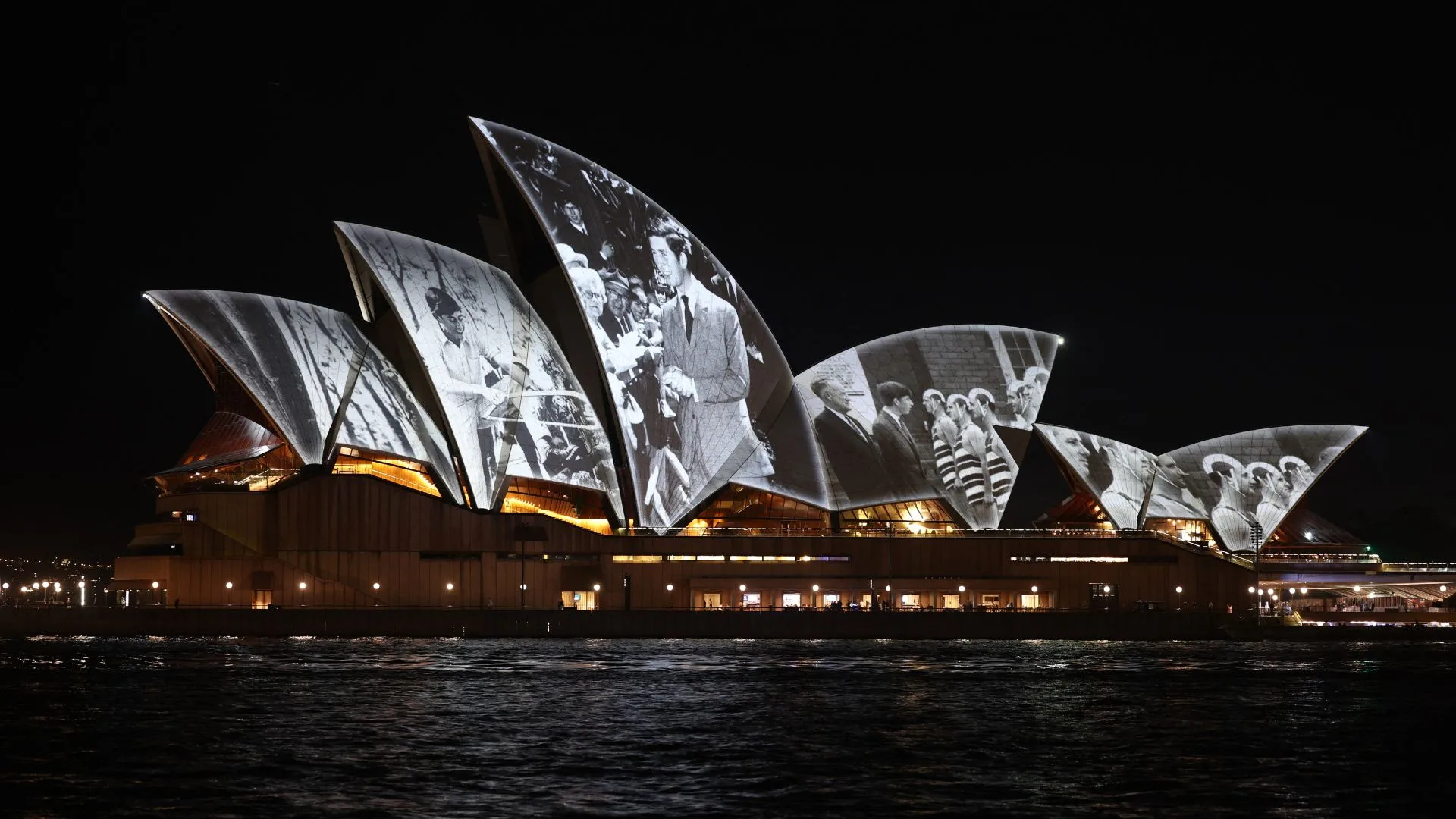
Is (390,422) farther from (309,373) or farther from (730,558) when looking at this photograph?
(730,558)

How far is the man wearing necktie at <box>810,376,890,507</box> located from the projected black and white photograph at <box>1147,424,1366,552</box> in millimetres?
16996

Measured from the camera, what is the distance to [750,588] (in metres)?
69.8

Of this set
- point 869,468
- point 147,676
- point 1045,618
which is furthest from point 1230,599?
point 147,676

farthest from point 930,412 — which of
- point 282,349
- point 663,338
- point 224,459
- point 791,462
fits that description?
point 224,459

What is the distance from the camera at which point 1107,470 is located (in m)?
79.2

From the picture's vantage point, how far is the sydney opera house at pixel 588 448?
62.7 m

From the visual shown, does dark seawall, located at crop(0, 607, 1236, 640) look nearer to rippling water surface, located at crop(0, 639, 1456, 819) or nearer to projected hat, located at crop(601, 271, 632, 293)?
rippling water surface, located at crop(0, 639, 1456, 819)

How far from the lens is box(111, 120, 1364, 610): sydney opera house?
62.7m

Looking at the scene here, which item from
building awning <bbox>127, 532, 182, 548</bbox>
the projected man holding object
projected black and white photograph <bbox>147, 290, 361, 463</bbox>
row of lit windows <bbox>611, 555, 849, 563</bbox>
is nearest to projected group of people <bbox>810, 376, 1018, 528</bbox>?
row of lit windows <bbox>611, 555, 849, 563</bbox>

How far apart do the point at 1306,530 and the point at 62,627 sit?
6129 cm

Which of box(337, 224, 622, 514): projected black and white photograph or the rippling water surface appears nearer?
the rippling water surface

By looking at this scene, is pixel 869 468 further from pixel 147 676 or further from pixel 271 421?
pixel 147 676

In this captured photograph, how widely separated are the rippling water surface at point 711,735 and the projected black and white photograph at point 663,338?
15691 millimetres

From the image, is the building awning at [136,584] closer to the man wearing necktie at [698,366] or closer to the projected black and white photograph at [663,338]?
the projected black and white photograph at [663,338]
